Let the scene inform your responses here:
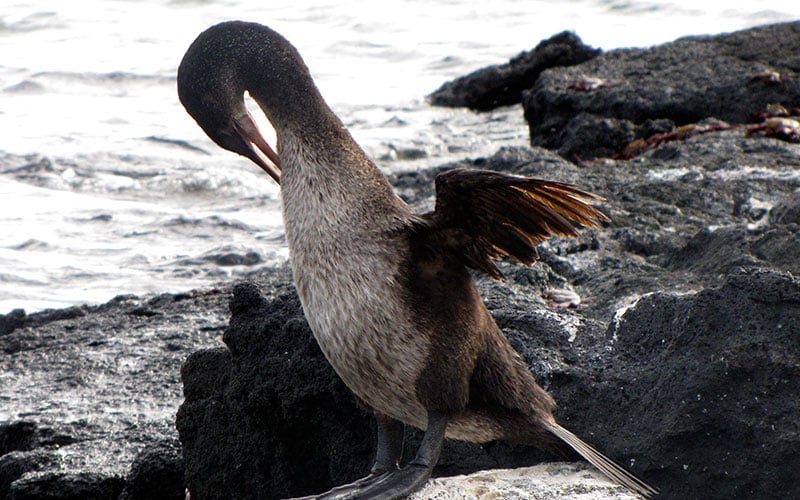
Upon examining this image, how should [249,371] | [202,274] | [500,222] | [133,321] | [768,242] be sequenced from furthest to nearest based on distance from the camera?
[202,274]
[133,321]
[768,242]
[249,371]
[500,222]

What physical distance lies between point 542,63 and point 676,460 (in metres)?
8.71

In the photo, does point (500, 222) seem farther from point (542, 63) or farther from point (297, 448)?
point (542, 63)

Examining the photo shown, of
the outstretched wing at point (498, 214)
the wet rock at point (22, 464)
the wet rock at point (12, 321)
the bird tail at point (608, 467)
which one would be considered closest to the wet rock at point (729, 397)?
the bird tail at point (608, 467)

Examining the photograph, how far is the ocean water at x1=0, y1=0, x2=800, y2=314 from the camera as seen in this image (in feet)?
29.4

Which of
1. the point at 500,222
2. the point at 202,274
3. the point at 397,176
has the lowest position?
the point at 202,274

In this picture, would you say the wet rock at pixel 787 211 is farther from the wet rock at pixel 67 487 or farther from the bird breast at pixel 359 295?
the wet rock at pixel 67 487

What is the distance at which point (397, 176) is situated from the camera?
9.51 metres

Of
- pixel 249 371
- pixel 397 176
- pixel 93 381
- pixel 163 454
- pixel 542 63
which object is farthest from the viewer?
pixel 542 63

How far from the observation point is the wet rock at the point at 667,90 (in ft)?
28.3

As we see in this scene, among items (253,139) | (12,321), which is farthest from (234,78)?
(12,321)

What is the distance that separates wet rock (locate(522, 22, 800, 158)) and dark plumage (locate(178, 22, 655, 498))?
16.4 ft

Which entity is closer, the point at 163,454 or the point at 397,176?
the point at 163,454

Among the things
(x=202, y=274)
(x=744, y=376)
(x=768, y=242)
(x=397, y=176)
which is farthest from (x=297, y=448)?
(x=397, y=176)

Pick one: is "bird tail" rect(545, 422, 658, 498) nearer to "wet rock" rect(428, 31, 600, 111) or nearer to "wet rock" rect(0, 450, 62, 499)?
"wet rock" rect(0, 450, 62, 499)
